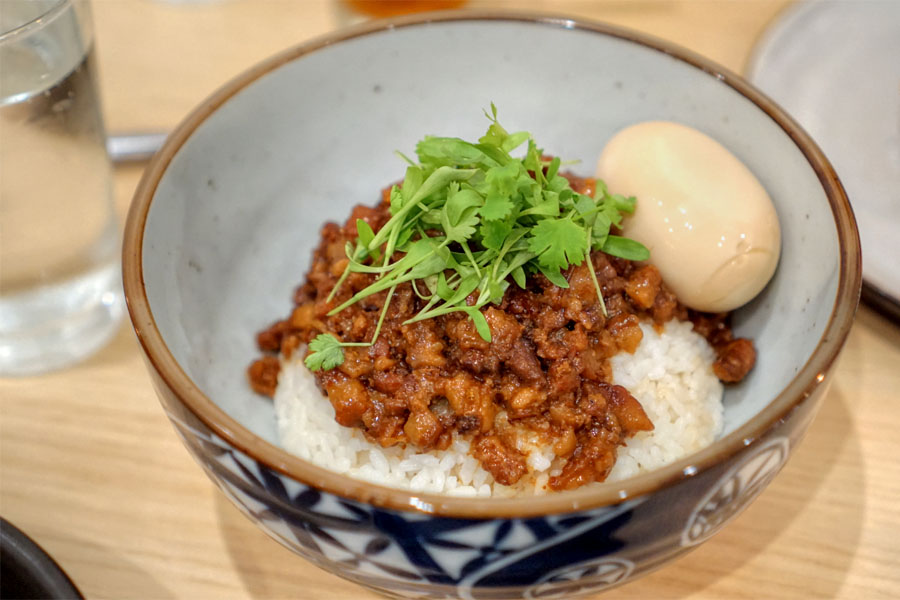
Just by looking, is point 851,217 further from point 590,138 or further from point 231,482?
point 231,482

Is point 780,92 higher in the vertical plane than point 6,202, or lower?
higher

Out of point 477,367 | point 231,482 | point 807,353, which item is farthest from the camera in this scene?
point 477,367

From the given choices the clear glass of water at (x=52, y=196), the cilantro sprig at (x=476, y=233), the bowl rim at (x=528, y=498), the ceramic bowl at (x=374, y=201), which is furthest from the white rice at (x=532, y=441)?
the clear glass of water at (x=52, y=196)

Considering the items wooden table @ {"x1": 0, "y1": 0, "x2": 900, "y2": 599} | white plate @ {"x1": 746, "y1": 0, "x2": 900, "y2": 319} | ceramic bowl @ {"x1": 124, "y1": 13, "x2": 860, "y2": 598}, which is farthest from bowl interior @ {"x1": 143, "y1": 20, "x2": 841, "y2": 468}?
white plate @ {"x1": 746, "y1": 0, "x2": 900, "y2": 319}

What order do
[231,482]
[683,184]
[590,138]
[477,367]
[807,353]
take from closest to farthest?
1. [231,482]
2. [807,353]
3. [477,367]
4. [683,184]
5. [590,138]

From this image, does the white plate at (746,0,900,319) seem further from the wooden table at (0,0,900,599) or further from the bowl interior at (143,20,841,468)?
the bowl interior at (143,20,841,468)

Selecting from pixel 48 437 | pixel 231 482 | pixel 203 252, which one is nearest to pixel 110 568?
pixel 48 437

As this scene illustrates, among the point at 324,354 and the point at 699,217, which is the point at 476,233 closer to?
the point at 324,354

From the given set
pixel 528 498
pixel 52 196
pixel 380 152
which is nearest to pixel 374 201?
pixel 380 152
